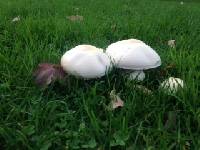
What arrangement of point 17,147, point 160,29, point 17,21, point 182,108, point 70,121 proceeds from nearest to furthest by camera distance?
point 17,147, point 70,121, point 182,108, point 17,21, point 160,29

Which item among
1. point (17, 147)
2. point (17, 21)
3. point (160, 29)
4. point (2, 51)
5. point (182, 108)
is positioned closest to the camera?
point (17, 147)

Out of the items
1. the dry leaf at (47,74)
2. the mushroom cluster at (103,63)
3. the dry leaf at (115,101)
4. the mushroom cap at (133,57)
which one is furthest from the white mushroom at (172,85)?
the dry leaf at (47,74)

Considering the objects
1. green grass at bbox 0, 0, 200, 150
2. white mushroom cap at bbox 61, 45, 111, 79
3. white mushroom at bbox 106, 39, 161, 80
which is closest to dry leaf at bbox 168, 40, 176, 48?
green grass at bbox 0, 0, 200, 150

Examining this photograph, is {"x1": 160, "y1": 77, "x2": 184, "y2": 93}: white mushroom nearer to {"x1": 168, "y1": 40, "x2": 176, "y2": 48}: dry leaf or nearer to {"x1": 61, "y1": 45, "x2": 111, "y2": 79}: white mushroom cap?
{"x1": 61, "y1": 45, "x2": 111, "y2": 79}: white mushroom cap

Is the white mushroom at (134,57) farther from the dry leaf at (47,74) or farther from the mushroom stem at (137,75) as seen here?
the dry leaf at (47,74)

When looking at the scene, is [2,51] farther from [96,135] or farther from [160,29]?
[160,29]

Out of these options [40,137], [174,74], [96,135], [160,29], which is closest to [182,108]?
[174,74]
